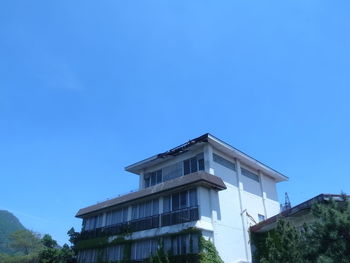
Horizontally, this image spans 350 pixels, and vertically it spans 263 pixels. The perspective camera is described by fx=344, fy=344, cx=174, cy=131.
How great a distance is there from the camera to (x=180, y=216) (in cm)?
2306

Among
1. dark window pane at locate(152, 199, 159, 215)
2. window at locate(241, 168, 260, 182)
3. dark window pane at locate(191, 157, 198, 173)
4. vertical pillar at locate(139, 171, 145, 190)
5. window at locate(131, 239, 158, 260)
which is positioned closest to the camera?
window at locate(131, 239, 158, 260)

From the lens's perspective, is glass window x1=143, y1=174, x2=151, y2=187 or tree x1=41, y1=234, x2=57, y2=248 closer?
glass window x1=143, y1=174, x2=151, y2=187

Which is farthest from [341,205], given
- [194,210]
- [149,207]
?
[149,207]

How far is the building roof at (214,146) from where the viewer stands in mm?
25800

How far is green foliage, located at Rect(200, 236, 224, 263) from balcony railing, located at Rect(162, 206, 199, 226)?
1.61m

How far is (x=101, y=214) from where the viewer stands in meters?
30.0

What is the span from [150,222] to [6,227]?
14437 cm

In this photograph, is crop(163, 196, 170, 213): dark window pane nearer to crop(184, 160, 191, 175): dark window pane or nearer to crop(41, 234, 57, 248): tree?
crop(184, 160, 191, 175): dark window pane

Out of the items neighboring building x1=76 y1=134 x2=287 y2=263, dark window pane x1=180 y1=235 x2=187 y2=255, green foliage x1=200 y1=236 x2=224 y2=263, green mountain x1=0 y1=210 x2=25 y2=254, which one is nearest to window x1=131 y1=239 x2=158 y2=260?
neighboring building x1=76 y1=134 x2=287 y2=263

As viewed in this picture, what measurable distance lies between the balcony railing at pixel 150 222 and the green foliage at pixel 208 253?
1646 mm

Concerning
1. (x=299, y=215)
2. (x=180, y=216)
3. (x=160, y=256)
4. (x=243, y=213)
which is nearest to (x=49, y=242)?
(x=160, y=256)

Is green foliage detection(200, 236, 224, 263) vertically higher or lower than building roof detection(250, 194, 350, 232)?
lower

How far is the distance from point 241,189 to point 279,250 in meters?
12.7

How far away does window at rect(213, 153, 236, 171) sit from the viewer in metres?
26.4
